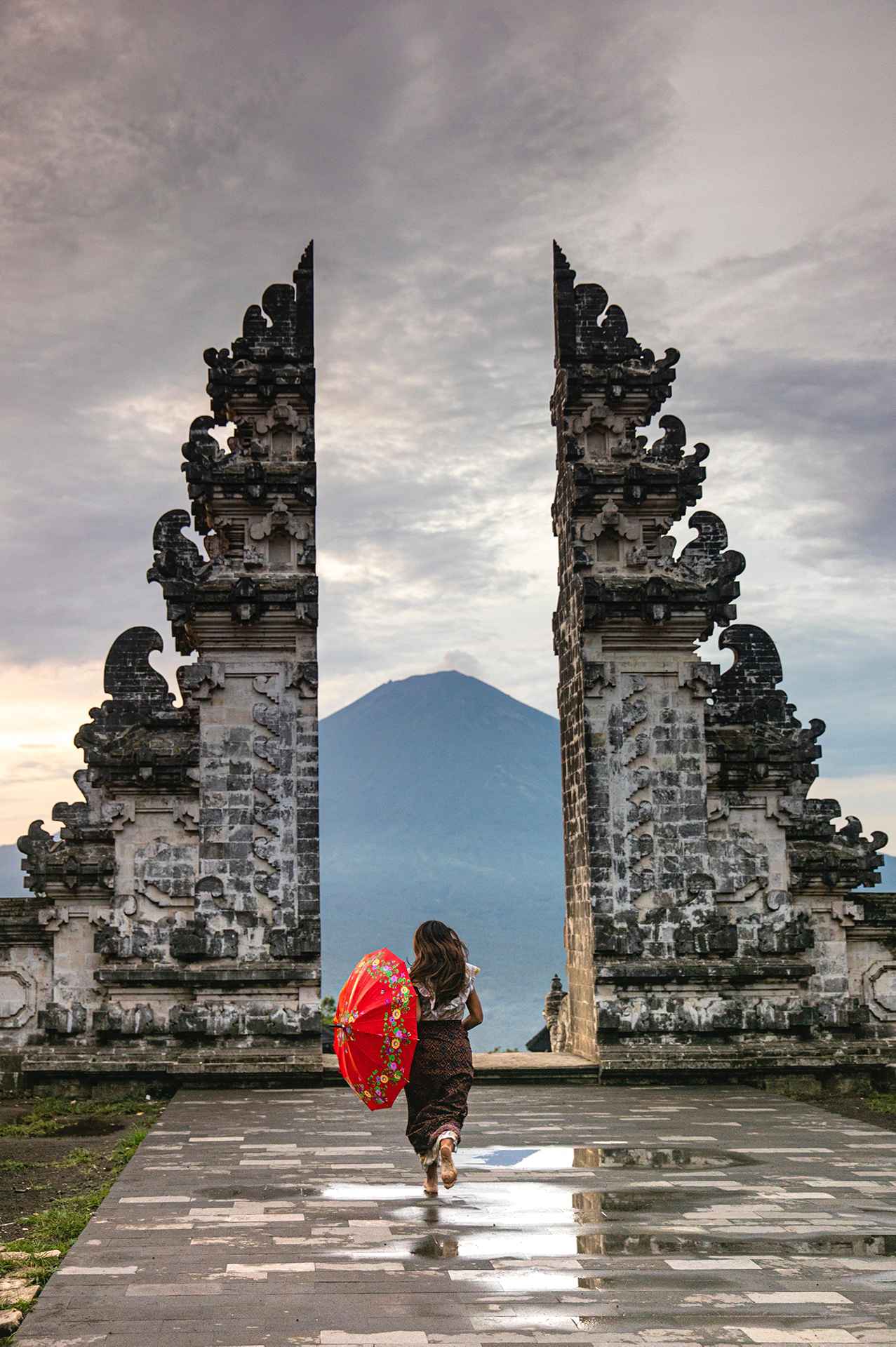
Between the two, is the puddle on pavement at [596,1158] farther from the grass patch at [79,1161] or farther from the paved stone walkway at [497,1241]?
the grass patch at [79,1161]

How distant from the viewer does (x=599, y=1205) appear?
8430mm

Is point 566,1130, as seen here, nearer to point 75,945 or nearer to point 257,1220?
point 257,1220

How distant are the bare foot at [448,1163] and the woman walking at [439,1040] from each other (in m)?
0.16

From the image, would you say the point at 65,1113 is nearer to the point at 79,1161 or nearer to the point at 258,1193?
the point at 79,1161

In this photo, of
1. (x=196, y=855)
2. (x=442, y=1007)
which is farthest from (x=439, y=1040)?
(x=196, y=855)

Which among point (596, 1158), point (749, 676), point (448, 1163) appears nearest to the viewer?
point (448, 1163)

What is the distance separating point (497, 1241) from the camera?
7.48 m

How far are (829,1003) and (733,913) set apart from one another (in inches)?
58.9

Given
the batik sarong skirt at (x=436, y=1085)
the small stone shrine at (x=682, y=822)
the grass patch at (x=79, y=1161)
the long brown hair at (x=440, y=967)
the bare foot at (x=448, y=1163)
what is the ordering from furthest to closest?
the small stone shrine at (x=682, y=822) → the grass patch at (x=79, y=1161) → the long brown hair at (x=440, y=967) → the batik sarong skirt at (x=436, y=1085) → the bare foot at (x=448, y=1163)

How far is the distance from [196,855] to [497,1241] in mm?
8694

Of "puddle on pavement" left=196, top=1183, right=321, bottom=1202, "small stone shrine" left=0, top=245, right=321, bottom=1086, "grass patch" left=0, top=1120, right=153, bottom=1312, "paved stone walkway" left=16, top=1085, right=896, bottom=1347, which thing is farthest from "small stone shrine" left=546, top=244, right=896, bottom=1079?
"puddle on pavement" left=196, top=1183, right=321, bottom=1202

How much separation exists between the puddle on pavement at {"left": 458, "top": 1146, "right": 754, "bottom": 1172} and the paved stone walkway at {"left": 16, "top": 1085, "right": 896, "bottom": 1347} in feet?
0.11

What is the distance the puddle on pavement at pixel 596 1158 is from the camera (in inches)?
387

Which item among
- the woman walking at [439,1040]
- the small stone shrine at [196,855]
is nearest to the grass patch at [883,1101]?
the small stone shrine at [196,855]
